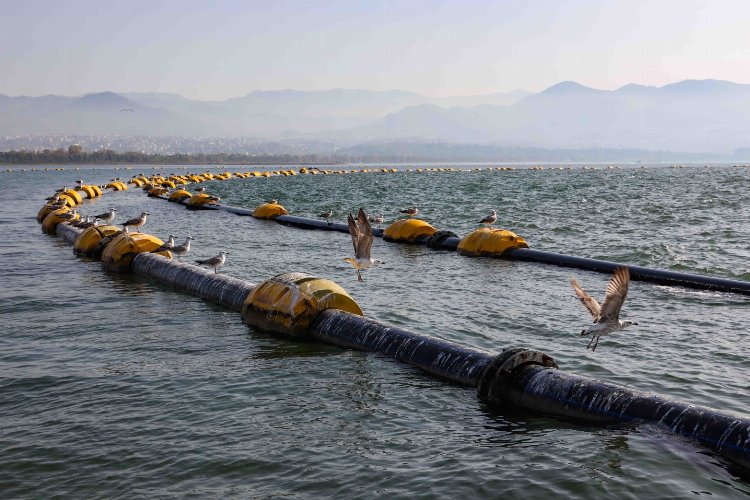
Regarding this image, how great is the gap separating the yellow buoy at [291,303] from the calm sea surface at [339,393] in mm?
419

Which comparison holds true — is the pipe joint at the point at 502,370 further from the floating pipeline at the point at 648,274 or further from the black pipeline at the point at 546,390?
the floating pipeline at the point at 648,274

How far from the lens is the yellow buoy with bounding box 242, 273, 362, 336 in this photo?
1448 centimetres

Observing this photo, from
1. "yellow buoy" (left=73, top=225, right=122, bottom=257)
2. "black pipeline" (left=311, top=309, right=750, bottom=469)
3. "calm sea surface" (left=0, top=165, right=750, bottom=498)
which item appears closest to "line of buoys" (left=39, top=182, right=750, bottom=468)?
"black pipeline" (left=311, top=309, right=750, bottom=469)

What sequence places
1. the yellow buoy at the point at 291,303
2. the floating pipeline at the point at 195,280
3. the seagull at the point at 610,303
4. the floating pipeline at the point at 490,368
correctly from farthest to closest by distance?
the floating pipeline at the point at 195,280 → the yellow buoy at the point at 291,303 → the seagull at the point at 610,303 → the floating pipeline at the point at 490,368

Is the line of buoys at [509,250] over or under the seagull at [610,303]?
under

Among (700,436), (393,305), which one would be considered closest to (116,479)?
(700,436)

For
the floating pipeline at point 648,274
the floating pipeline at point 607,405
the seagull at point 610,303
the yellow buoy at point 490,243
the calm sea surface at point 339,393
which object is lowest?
the calm sea surface at point 339,393

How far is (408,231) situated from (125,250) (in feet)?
39.7

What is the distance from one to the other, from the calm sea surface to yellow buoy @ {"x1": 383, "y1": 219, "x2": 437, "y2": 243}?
5781 millimetres

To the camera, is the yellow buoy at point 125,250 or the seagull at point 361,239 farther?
the yellow buoy at point 125,250

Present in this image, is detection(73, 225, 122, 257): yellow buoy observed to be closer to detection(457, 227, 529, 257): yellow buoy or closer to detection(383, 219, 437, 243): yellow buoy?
detection(383, 219, 437, 243): yellow buoy

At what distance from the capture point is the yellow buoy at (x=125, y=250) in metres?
23.4

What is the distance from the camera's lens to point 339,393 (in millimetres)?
11148

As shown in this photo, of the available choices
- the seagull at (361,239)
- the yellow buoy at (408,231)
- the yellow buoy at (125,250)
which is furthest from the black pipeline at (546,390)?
the yellow buoy at (408,231)
